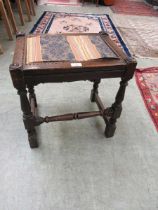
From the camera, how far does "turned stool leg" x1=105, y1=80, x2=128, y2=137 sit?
2.99 feet

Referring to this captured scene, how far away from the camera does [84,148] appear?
1072mm

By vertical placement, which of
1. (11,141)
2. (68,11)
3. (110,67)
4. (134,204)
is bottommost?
(134,204)

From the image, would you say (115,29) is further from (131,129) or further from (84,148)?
(84,148)

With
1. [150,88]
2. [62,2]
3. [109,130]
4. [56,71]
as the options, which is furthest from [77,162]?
[62,2]

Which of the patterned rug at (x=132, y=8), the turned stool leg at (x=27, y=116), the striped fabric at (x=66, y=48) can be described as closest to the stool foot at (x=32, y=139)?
the turned stool leg at (x=27, y=116)

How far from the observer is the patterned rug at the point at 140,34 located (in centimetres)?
212

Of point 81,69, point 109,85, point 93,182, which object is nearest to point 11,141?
point 93,182

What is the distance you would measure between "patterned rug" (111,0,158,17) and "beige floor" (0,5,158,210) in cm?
259

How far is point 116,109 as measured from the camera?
3.21ft

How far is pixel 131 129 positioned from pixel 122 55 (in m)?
0.53

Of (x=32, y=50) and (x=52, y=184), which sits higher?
(x=32, y=50)

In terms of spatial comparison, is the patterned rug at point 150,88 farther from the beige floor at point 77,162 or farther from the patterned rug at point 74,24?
the patterned rug at point 74,24

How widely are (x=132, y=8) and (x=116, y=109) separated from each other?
3.30m

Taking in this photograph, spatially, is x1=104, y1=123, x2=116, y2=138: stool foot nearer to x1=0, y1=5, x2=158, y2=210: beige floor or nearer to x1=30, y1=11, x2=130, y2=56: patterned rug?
x1=0, y1=5, x2=158, y2=210: beige floor
